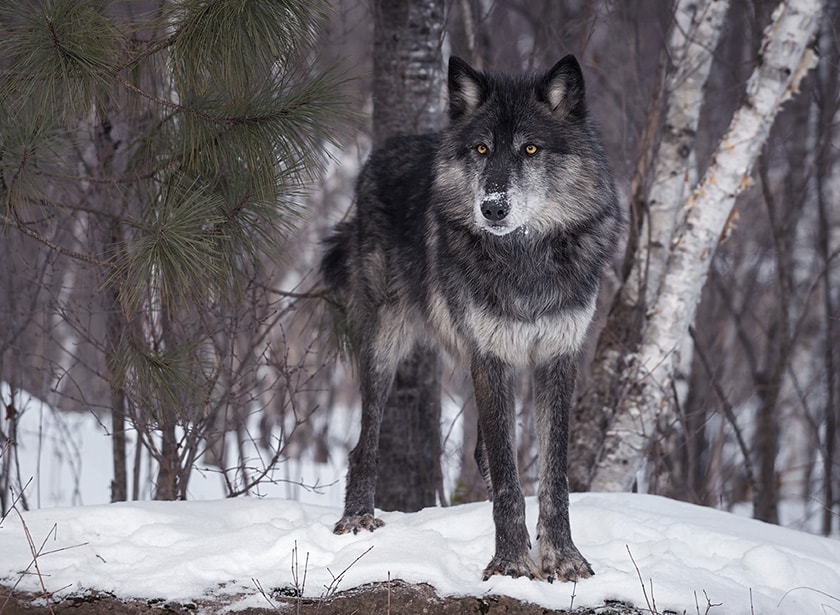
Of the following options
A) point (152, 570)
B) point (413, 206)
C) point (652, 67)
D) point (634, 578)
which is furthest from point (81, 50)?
point (652, 67)

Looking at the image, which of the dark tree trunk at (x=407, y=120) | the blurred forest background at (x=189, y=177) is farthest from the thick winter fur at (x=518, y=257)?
the dark tree trunk at (x=407, y=120)

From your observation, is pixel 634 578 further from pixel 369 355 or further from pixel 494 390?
pixel 369 355

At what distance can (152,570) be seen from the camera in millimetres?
3721

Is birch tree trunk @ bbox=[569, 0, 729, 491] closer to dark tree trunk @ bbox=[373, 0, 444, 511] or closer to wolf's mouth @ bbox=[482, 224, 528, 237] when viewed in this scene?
dark tree trunk @ bbox=[373, 0, 444, 511]

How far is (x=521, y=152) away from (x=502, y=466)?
4.71 feet

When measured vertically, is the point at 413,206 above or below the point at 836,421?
above

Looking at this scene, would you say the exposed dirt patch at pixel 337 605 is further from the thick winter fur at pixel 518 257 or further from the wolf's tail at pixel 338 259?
the wolf's tail at pixel 338 259

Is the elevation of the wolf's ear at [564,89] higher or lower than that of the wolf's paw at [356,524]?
higher

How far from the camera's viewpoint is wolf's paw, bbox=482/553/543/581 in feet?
12.3

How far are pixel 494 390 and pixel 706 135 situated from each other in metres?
9.23

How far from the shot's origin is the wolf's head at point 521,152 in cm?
389

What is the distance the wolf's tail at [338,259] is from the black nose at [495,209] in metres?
1.86

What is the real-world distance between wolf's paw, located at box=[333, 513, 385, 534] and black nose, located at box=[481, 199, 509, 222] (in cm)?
167

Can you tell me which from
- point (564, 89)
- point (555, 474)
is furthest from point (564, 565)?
point (564, 89)
